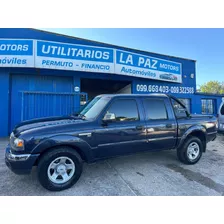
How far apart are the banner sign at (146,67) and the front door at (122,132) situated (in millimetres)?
5378

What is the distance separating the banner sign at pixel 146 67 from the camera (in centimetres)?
841

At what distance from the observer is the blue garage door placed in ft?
21.6

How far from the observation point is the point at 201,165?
4059 mm

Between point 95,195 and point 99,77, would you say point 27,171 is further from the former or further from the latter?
point 99,77

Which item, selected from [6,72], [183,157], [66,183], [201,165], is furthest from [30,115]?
[201,165]

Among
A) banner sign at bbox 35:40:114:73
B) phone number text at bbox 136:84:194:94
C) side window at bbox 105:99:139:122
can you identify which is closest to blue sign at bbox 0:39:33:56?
banner sign at bbox 35:40:114:73

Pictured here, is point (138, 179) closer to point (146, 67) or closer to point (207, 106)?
point (146, 67)

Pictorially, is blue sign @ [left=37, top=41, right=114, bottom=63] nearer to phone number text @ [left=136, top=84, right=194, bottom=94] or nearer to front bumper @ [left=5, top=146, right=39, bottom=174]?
phone number text @ [left=136, top=84, right=194, bottom=94]

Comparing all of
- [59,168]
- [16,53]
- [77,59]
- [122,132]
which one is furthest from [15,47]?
[122,132]

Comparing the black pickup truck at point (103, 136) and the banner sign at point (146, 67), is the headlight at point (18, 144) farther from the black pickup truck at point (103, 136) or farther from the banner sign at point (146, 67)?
the banner sign at point (146, 67)

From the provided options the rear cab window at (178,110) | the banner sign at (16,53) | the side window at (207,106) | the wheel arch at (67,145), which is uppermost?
the banner sign at (16,53)

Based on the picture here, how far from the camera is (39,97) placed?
6.84 m

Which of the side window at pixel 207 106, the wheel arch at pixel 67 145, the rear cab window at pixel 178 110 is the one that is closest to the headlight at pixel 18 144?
the wheel arch at pixel 67 145

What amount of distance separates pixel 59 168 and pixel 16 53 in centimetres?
661
